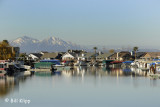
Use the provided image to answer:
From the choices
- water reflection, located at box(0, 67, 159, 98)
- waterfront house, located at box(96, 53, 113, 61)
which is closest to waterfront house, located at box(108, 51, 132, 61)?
waterfront house, located at box(96, 53, 113, 61)

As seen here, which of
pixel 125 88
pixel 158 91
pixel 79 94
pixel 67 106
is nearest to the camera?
pixel 67 106

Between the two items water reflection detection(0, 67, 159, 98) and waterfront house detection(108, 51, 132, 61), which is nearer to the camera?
water reflection detection(0, 67, 159, 98)

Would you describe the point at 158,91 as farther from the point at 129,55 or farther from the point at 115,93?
the point at 129,55

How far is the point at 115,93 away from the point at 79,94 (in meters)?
4.88

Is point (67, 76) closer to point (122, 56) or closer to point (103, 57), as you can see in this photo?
point (122, 56)

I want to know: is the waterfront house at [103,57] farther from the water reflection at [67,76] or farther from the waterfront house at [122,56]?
the water reflection at [67,76]

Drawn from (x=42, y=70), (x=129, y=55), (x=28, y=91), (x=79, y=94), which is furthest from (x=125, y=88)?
(x=129, y=55)

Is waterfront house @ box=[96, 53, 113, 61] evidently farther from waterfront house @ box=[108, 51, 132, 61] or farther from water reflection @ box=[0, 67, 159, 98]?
water reflection @ box=[0, 67, 159, 98]

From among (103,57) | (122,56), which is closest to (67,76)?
Answer: (122,56)

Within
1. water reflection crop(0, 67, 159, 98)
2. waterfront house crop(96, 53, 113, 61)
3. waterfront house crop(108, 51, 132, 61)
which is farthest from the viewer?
waterfront house crop(96, 53, 113, 61)

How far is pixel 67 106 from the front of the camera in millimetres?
34250

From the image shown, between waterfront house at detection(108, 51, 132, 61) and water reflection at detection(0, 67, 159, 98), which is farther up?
waterfront house at detection(108, 51, 132, 61)

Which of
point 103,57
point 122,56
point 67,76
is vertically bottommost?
point 67,76

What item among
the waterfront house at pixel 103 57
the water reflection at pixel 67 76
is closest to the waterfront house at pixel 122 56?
the waterfront house at pixel 103 57
